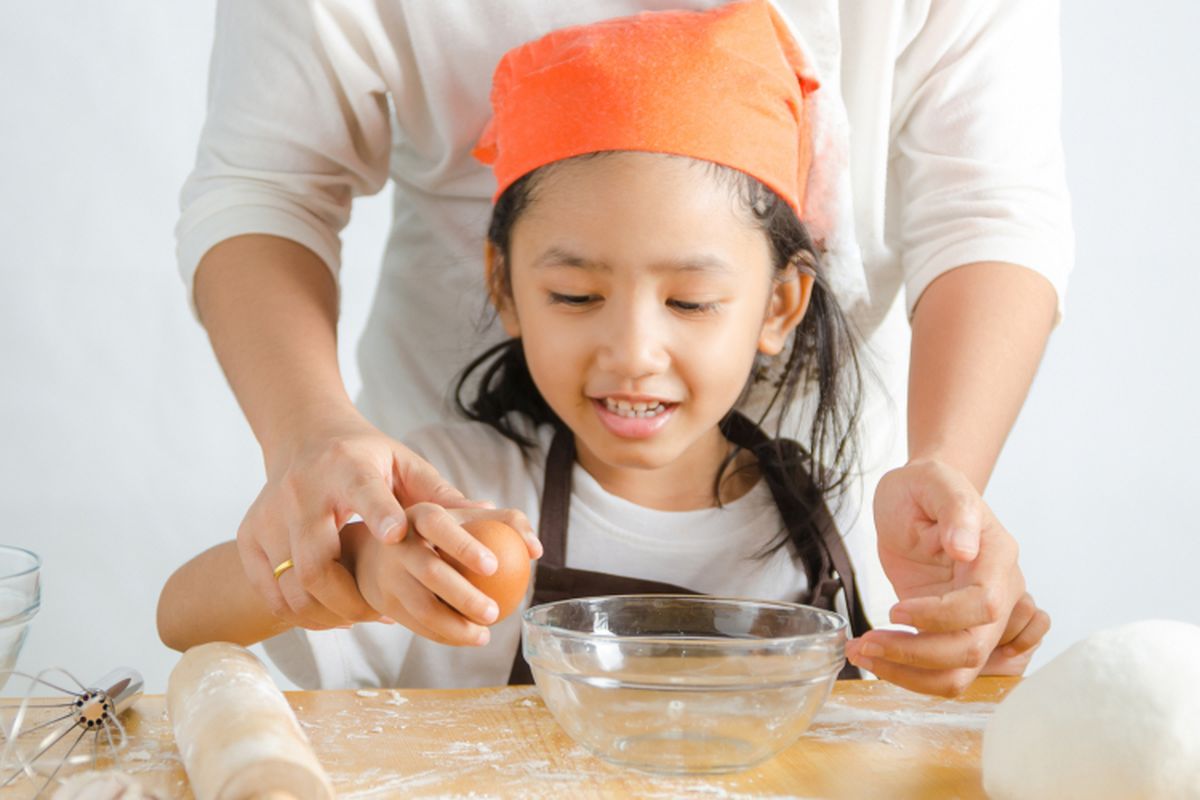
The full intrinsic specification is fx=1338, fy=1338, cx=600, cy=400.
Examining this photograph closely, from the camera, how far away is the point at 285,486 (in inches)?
35.1

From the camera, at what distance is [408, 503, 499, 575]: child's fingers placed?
765 mm

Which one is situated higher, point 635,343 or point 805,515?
point 635,343

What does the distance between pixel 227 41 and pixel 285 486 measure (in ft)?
1.71

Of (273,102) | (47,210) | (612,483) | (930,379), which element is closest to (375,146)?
(273,102)

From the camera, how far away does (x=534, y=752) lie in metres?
0.79

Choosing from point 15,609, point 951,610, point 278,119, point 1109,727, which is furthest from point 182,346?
point 1109,727

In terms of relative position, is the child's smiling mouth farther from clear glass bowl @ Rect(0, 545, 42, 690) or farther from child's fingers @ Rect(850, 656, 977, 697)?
clear glass bowl @ Rect(0, 545, 42, 690)

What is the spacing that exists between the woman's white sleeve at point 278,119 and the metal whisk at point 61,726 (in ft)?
1.50

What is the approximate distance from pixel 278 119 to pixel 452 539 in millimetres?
579

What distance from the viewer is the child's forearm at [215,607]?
3.31 ft

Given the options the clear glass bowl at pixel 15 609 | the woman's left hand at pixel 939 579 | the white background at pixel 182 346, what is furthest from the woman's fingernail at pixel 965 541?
the white background at pixel 182 346

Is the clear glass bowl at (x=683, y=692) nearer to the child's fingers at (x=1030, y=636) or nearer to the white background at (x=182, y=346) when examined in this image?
the child's fingers at (x=1030, y=636)

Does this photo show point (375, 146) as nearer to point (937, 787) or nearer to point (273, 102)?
point (273, 102)

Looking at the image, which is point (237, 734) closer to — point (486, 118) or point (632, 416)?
point (632, 416)
